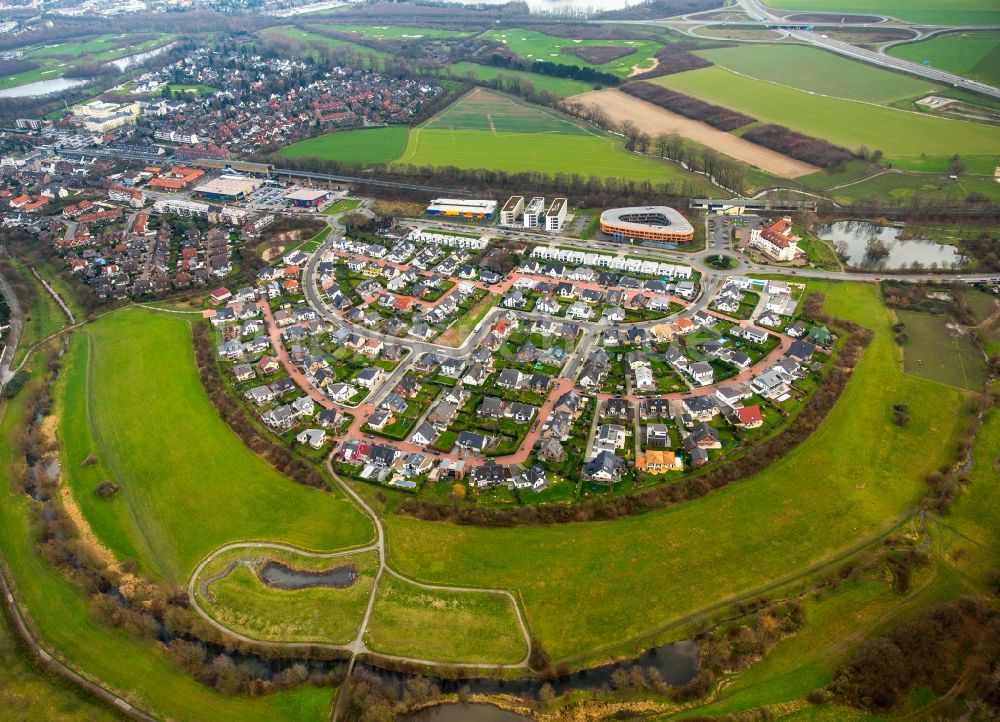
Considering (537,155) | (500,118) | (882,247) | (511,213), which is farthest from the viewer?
(500,118)

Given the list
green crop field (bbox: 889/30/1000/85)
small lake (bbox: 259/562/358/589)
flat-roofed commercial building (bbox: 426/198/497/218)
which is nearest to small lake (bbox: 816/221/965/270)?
flat-roofed commercial building (bbox: 426/198/497/218)

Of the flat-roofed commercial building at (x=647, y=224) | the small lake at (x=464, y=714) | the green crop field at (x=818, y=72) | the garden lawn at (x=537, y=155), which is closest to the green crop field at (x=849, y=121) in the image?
the green crop field at (x=818, y=72)

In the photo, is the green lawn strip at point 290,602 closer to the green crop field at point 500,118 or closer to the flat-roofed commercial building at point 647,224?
the flat-roofed commercial building at point 647,224

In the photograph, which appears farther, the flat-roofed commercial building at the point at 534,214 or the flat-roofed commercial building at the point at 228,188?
the flat-roofed commercial building at the point at 228,188

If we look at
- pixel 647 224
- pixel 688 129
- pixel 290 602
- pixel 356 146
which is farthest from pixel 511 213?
pixel 290 602

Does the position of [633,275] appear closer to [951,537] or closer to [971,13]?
[951,537]

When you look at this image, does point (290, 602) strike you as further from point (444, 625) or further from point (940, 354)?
point (940, 354)
